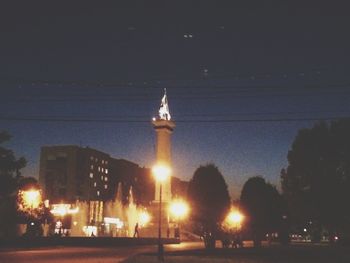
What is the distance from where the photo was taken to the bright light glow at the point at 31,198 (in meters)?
47.5

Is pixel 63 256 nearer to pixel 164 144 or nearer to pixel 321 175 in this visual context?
pixel 321 175

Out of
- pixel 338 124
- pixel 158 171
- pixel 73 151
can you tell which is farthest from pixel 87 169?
pixel 158 171

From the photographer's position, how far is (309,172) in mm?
49594

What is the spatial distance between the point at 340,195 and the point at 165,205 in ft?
115

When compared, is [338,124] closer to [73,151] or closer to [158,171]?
[158,171]

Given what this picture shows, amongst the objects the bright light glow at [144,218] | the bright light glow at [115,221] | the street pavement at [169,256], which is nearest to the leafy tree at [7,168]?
the street pavement at [169,256]

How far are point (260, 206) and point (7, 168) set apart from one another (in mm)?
27362

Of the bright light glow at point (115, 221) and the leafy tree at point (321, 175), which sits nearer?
the leafy tree at point (321, 175)

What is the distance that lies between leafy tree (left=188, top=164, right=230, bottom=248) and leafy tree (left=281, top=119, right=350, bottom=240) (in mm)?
11024

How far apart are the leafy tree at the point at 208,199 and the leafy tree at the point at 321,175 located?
11.0 m

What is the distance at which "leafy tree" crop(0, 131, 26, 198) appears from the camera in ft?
135

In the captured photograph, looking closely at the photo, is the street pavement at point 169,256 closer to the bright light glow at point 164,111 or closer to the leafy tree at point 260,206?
the leafy tree at point 260,206

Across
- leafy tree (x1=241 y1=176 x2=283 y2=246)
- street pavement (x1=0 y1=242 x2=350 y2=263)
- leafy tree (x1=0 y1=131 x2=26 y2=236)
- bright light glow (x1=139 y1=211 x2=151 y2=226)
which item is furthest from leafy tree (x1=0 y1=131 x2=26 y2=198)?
bright light glow (x1=139 y1=211 x2=151 y2=226)

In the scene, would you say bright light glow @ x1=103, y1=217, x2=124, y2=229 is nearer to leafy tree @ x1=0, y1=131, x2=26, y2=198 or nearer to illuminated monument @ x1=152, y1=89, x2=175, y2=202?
illuminated monument @ x1=152, y1=89, x2=175, y2=202
